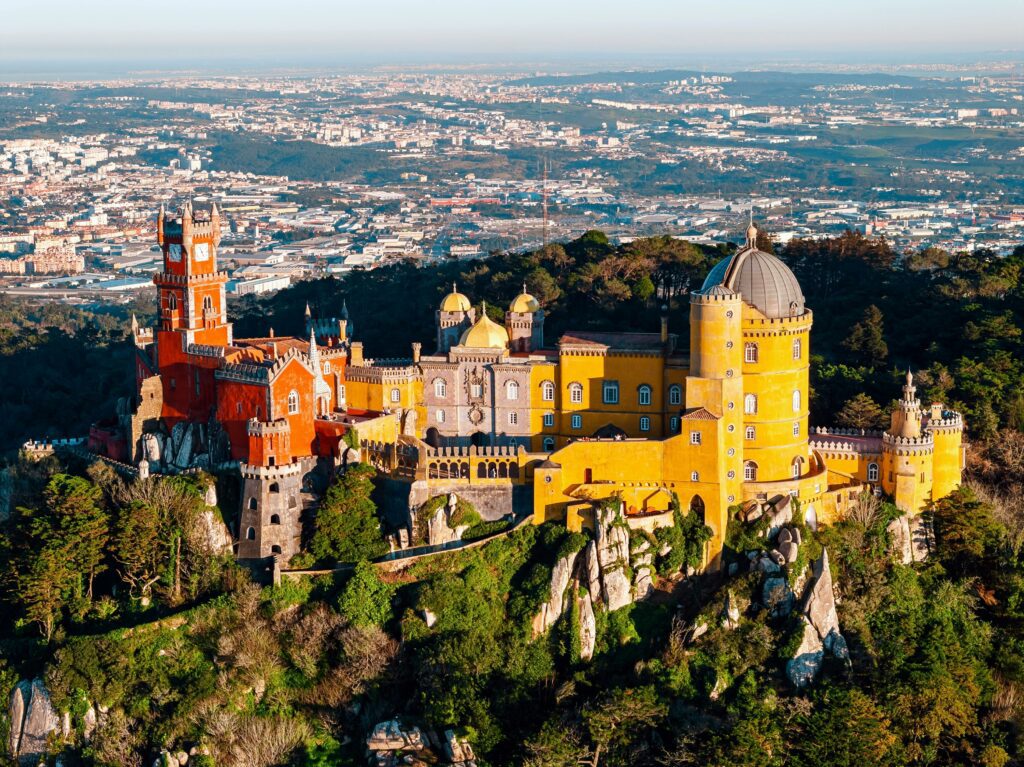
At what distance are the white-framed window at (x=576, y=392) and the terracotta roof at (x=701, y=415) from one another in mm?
4379

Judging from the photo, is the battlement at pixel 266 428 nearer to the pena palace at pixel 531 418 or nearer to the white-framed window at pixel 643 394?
the pena palace at pixel 531 418

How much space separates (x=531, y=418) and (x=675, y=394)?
4.26 metres

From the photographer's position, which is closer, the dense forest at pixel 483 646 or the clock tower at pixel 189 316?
the dense forest at pixel 483 646

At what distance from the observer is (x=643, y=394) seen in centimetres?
4791

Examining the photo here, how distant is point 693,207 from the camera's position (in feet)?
525

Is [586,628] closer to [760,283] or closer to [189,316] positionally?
[760,283]

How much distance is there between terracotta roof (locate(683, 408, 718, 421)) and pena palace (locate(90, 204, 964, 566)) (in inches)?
2.3

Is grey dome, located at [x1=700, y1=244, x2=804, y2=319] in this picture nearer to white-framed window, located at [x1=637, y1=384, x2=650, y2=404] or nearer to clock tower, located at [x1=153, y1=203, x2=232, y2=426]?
white-framed window, located at [x1=637, y1=384, x2=650, y2=404]

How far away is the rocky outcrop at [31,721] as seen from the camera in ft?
143

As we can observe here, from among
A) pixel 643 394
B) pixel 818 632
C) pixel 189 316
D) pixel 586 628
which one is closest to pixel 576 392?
pixel 643 394

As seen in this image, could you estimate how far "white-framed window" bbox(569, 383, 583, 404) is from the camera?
4850 centimetres

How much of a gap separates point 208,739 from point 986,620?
20615 mm

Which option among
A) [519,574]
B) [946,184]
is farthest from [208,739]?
[946,184]

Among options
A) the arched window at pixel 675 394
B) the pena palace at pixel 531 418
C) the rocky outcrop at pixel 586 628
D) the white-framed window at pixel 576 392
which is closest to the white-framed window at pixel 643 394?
the pena palace at pixel 531 418
